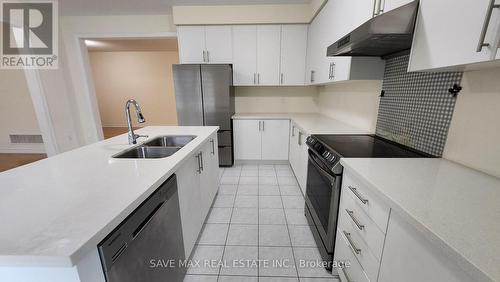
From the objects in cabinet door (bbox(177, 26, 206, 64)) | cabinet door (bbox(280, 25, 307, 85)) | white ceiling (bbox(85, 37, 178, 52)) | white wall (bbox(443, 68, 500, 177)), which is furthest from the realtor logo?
white wall (bbox(443, 68, 500, 177))

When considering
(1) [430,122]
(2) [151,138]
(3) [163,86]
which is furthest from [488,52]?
(3) [163,86]

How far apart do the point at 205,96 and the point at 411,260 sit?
301cm

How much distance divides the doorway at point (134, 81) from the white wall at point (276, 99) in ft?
12.0

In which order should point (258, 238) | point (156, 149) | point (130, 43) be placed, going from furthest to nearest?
point (130, 43) → point (258, 238) → point (156, 149)

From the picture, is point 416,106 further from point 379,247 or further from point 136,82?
point 136,82

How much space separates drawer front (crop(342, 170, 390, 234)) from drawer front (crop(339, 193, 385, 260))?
0.03 metres

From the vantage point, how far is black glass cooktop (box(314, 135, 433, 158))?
1357mm

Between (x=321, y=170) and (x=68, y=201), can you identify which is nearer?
(x=68, y=201)

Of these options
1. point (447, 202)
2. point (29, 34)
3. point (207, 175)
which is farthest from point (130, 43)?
point (447, 202)

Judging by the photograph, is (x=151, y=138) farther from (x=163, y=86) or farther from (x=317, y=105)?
(x=163, y=86)

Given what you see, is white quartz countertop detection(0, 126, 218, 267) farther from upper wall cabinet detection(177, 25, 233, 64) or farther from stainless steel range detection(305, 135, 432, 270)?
upper wall cabinet detection(177, 25, 233, 64)

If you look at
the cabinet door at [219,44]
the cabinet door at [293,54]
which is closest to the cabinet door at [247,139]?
the cabinet door at [293,54]

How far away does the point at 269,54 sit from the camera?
3359 millimetres

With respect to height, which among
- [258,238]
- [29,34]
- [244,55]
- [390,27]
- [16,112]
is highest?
[29,34]
